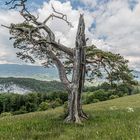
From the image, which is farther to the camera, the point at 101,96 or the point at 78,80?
the point at 101,96

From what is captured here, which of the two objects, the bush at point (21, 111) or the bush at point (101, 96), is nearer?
the bush at point (101, 96)

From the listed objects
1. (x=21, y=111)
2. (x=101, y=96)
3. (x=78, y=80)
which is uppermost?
(x=101, y=96)

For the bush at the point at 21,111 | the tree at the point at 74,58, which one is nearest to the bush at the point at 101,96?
the bush at the point at 21,111

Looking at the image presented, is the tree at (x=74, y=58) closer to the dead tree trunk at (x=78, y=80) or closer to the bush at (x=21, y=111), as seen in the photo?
the dead tree trunk at (x=78, y=80)

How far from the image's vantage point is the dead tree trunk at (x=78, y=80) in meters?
21.6

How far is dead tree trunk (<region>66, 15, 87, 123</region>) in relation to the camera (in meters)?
21.6

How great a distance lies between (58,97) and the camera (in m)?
189

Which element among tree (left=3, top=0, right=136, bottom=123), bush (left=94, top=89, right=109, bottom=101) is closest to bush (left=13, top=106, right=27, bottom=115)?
bush (left=94, top=89, right=109, bottom=101)

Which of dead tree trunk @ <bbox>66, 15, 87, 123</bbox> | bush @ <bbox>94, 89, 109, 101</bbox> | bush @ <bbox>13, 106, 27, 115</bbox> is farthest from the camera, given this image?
bush @ <bbox>13, 106, 27, 115</bbox>

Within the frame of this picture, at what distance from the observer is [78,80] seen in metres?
22.1

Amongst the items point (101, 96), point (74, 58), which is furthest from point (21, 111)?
point (74, 58)

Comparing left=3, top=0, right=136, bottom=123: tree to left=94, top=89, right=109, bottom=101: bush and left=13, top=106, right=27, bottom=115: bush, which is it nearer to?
left=94, top=89, right=109, bottom=101: bush

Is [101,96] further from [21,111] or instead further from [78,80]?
[78,80]

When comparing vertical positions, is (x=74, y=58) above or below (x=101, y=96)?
below
